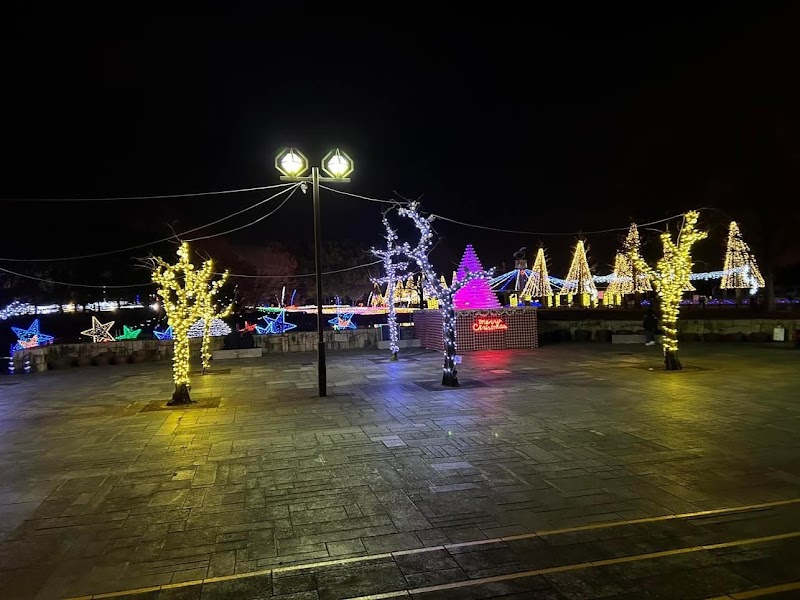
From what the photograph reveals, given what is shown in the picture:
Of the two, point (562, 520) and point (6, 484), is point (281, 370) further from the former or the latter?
point (562, 520)

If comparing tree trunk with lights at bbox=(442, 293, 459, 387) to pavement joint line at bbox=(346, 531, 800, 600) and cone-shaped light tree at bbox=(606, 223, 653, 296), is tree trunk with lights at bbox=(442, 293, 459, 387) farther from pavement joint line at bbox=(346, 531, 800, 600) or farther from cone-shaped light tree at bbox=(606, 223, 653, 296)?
cone-shaped light tree at bbox=(606, 223, 653, 296)

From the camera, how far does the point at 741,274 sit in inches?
1353

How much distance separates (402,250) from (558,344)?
9826mm

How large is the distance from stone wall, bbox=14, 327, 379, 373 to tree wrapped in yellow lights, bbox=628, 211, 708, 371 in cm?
1247

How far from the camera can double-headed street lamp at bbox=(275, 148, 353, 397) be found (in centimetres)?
1152

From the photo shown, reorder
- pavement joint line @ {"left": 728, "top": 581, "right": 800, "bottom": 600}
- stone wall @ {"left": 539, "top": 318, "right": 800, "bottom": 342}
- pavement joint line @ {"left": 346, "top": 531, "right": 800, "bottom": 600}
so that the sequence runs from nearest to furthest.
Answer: pavement joint line @ {"left": 728, "top": 581, "right": 800, "bottom": 600} < pavement joint line @ {"left": 346, "top": 531, "right": 800, "bottom": 600} < stone wall @ {"left": 539, "top": 318, "right": 800, "bottom": 342}

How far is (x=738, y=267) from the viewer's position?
1363 inches

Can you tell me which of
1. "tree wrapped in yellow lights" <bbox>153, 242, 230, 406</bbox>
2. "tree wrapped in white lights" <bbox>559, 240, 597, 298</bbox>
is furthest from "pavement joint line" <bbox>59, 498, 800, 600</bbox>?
"tree wrapped in white lights" <bbox>559, 240, 597, 298</bbox>

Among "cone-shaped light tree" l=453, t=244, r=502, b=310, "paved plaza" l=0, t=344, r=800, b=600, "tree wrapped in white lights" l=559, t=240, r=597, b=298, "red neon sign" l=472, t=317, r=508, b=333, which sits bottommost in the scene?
"paved plaza" l=0, t=344, r=800, b=600

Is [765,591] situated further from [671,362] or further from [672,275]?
[672,275]

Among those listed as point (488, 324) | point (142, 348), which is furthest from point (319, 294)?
point (142, 348)

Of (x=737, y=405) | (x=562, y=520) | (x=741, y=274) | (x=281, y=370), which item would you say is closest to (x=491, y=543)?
(x=562, y=520)

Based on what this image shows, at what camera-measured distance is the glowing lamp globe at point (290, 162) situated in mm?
11492

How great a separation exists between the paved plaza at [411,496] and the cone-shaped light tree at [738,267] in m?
24.6
